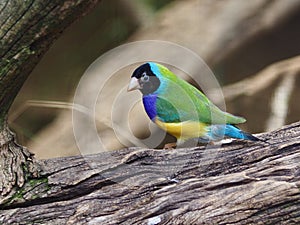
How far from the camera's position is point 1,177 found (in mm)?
1219

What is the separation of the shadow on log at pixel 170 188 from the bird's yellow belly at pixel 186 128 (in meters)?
0.03

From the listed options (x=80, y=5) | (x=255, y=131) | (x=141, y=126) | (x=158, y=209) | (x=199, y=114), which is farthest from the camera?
(x=255, y=131)

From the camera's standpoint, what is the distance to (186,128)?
133 centimetres

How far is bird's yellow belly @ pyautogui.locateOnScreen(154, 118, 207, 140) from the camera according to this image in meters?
1.33

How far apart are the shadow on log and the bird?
35 millimetres

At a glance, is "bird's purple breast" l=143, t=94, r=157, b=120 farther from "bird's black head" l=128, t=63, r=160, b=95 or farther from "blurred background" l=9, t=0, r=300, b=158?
"blurred background" l=9, t=0, r=300, b=158

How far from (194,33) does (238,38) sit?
156 mm

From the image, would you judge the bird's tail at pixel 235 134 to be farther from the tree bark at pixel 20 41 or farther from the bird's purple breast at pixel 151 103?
the tree bark at pixel 20 41

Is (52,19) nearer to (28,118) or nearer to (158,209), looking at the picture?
(158,209)

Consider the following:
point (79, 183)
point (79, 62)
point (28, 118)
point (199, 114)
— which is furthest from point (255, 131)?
point (79, 183)

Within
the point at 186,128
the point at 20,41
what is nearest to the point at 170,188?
the point at 186,128

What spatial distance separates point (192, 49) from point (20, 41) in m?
1.15

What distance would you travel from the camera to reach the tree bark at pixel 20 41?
1007 millimetres

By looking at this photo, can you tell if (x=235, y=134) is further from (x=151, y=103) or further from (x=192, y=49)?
(x=192, y=49)
